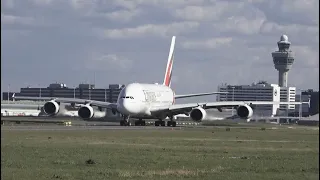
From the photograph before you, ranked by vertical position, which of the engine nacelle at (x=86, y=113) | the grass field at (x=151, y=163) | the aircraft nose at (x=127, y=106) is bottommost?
the grass field at (x=151, y=163)

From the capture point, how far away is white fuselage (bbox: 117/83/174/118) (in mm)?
86125

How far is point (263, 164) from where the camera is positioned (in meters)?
31.6

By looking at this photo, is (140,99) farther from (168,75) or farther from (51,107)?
(168,75)

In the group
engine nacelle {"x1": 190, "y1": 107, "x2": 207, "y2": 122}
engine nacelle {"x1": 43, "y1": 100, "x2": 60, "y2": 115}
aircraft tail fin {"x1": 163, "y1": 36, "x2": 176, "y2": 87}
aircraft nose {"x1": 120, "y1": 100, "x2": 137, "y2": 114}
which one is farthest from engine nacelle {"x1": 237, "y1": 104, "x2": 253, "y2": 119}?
engine nacelle {"x1": 43, "y1": 100, "x2": 60, "y2": 115}

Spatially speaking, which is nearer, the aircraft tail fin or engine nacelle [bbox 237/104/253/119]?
engine nacelle [bbox 237/104/253/119]

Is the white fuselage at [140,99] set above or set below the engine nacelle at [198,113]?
above

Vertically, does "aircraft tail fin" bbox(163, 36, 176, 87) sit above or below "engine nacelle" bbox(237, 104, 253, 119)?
above

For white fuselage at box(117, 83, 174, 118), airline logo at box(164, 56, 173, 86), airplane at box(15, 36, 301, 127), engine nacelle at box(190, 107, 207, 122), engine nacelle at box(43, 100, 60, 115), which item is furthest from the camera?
airline logo at box(164, 56, 173, 86)

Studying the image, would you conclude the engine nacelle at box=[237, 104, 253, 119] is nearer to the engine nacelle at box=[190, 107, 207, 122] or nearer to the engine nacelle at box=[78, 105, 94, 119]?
the engine nacelle at box=[190, 107, 207, 122]

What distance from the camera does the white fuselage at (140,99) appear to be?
8612 cm

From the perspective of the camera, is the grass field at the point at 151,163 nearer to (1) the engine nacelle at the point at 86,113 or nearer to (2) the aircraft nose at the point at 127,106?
(2) the aircraft nose at the point at 127,106

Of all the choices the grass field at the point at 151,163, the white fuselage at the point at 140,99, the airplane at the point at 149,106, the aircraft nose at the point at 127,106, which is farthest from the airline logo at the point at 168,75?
the grass field at the point at 151,163

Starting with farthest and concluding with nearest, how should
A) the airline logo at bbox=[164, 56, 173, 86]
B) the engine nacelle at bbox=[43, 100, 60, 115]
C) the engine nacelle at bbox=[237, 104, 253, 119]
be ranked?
1. the airline logo at bbox=[164, 56, 173, 86]
2. the engine nacelle at bbox=[43, 100, 60, 115]
3. the engine nacelle at bbox=[237, 104, 253, 119]

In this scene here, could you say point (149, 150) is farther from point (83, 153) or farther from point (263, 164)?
point (263, 164)
